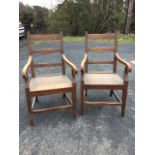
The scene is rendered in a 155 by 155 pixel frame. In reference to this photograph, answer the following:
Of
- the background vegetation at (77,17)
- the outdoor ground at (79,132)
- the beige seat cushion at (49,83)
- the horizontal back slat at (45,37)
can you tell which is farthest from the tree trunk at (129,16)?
the beige seat cushion at (49,83)

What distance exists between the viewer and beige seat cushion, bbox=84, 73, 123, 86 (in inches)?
77.9

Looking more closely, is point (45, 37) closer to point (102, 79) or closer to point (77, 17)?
point (102, 79)

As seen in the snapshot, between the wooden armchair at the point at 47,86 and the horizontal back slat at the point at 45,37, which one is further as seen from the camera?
the horizontal back slat at the point at 45,37

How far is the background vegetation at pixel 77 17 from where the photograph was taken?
22.1 ft

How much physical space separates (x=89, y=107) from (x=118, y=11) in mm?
5661

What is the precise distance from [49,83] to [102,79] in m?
0.58

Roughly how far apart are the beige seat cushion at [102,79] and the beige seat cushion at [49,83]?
220 mm

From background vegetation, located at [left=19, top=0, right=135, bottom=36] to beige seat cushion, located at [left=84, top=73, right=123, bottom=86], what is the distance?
5148 mm

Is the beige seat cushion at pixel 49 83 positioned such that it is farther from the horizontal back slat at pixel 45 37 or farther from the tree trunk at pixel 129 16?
the tree trunk at pixel 129 16

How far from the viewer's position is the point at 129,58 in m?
4.14

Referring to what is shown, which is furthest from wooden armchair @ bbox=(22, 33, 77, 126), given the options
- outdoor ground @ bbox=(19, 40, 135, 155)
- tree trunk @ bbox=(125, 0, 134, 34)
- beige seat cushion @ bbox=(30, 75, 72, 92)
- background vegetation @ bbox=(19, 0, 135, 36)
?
background vegetation @ bbox=(19, 0, 135, 36)

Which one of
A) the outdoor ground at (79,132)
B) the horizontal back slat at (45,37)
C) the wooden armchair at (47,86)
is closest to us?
the outdoor ground at (79,132)
